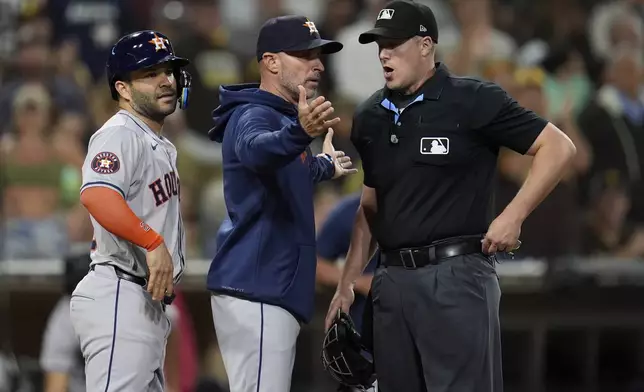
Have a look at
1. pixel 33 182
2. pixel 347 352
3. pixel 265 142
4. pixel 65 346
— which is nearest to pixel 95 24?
pixel 33 182

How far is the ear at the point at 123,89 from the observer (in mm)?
3947

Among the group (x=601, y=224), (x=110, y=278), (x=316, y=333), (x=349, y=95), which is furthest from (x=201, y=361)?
(x=110, y=278)

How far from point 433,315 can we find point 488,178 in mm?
553

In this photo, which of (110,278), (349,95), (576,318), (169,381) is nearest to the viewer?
(110,278)

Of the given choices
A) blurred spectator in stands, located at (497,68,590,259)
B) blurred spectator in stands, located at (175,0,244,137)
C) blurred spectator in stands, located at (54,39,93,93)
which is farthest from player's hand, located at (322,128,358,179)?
blurred spectator in stands, located at (54,39,93,93)

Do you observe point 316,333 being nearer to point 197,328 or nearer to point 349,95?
point 197,328

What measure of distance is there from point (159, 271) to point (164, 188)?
370mm

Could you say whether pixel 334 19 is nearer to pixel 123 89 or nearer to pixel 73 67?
pixel 73 67

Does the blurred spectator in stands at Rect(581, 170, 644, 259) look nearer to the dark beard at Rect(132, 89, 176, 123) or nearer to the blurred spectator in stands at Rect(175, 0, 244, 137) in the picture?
the blurred spectator in stands at Rect(175, 0, 244, 137)

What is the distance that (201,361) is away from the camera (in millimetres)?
7492

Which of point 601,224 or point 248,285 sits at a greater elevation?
point 248,285

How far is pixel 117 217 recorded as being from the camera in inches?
142

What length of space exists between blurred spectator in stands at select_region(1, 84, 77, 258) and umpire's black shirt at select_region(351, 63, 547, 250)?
405 cm

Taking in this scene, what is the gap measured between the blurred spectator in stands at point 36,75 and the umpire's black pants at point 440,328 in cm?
476
